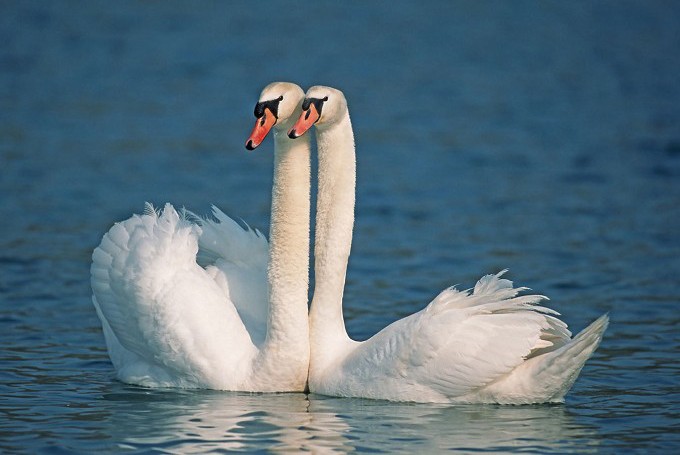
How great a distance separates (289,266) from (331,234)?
420 mm

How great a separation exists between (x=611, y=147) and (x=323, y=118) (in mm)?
12203

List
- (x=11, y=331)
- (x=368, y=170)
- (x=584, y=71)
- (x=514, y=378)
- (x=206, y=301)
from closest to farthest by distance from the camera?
(x=514, y=378) < (x=206, y=301) < (x=11, y=331) < (x=368, y=170) < (x=584, y=71)

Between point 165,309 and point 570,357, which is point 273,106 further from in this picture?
point 570,357

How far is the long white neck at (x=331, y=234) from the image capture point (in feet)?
34.1

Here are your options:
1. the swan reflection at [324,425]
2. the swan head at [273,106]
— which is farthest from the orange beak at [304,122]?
the swan reflection at [324,425]

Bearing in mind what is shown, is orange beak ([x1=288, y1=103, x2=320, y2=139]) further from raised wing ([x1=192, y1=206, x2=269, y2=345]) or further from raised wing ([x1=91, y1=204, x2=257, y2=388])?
raised wing ([x1=192, y1=206, x2=269, y2=345])

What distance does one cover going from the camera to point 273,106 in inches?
388

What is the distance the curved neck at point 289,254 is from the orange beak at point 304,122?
34 centimetres

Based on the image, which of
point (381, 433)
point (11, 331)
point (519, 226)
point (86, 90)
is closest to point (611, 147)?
point (519, 226)

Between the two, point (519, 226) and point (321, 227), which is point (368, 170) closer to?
point (519, 226)

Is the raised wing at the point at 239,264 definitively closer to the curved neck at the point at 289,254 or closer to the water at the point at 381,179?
the curved neck at the point at 289,254

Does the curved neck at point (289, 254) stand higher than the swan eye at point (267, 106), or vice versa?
the swan eye at point (267, 106)

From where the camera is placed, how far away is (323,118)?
10102 mm

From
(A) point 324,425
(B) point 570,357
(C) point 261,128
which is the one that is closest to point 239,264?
(C) point 261,128
